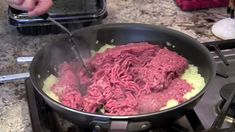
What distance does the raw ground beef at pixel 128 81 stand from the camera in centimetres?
63

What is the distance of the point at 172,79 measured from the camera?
0.71 metres

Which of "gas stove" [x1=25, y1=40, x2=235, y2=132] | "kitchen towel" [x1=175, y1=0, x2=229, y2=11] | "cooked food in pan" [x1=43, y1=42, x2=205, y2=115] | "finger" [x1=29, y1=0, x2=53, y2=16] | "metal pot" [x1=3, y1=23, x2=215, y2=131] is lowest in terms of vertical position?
"gas stove" [x1=25, y1=40, x2=235, y2=132]

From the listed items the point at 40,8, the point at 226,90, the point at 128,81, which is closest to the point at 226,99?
the point at 226,90

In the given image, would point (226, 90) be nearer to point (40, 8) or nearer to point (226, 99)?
point (226, 99)

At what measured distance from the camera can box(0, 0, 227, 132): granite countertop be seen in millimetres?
746

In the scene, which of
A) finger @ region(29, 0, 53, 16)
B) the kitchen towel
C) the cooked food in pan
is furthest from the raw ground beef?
the kitchen towel

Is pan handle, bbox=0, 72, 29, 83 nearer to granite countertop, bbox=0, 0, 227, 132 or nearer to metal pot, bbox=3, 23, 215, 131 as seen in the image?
granite countertop, bbox=0, 0, 227, 132

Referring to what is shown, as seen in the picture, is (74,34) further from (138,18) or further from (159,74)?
(138,18)

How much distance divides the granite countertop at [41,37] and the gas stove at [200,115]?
0.05 metres

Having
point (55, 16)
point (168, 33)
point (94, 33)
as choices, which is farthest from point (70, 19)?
point (168, 33)

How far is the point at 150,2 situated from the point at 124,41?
1.25 ft

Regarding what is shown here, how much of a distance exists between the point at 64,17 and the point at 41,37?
0.29ft

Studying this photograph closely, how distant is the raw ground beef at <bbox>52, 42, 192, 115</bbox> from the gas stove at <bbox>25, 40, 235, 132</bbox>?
4 centimetres

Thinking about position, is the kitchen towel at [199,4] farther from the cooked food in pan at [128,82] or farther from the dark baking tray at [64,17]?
the cooked food in pan at [128,82]
